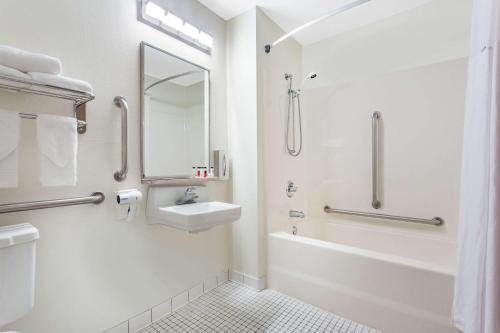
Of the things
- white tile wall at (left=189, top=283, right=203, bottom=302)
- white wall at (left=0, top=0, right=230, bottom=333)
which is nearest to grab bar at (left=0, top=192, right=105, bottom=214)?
white wall at (left=0, top=0, right=230, bottom=333)

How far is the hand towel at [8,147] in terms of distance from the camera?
1.04 m

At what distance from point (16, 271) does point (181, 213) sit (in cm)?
77

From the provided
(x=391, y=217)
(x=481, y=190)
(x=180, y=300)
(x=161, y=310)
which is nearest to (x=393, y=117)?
(x=391, y=217)

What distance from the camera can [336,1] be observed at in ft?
7.04

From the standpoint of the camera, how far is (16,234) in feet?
3.40

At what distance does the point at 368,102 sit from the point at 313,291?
5.93ft

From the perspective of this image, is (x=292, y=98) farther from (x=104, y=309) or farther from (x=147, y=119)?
(x=104, y=309)

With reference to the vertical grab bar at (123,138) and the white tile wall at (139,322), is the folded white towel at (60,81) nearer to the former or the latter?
the vertical grab bar at (123,138)

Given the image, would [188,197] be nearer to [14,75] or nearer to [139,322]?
[139,322]

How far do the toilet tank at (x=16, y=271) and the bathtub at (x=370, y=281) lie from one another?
1594 millimetres

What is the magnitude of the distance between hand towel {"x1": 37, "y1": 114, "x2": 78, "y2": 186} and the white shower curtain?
191 cm

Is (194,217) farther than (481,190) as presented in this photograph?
Yes

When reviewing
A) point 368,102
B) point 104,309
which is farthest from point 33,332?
point 368,102

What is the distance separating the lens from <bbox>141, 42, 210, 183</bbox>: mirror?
172 centimetres
